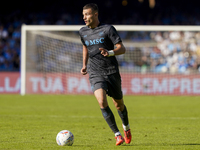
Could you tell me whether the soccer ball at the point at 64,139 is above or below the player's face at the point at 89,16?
below

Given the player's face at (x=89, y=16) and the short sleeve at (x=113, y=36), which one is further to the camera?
the player's face at (x=89, y=16)

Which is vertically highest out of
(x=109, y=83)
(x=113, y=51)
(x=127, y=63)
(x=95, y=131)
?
(x=113, y=51)

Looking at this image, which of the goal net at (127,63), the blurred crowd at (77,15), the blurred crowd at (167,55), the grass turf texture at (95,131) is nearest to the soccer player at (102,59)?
the grass turf texture at (95,131)

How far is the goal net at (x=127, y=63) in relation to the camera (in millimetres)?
18219

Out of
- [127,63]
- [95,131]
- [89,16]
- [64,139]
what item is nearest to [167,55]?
[127,63]

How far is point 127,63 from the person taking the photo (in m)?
19.1

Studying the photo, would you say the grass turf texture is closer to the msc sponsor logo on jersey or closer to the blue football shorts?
the blue football shorts

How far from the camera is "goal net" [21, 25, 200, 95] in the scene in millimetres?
18219

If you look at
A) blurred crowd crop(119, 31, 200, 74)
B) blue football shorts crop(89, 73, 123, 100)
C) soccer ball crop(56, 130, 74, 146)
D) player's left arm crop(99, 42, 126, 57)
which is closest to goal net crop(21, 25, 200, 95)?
blurred crowd crop(119, 31, 200, 74)

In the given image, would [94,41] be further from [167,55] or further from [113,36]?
[167,55]

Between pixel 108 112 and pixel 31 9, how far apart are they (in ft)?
79.1

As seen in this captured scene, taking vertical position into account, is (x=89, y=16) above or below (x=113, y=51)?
above

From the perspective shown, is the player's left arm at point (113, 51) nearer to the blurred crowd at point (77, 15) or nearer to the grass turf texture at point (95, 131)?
the grass turf texture at point (95, 131)

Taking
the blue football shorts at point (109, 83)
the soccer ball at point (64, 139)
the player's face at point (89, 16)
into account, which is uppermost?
the player's face at point (89, 16)
